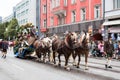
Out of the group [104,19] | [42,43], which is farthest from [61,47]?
[104,19]

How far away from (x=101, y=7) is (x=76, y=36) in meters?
25.6

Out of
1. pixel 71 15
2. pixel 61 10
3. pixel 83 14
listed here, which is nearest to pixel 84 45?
pixel 83 14

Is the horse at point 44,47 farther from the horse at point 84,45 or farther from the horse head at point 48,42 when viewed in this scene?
the horse at point 84,45

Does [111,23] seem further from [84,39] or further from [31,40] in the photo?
[84,39]

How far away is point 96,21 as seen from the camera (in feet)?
148

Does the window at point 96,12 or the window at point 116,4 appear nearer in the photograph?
the window at point 116,4

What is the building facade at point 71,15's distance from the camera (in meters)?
46.3

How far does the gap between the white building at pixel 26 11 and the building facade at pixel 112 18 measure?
39910mm

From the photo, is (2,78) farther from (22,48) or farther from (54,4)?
(54,4)

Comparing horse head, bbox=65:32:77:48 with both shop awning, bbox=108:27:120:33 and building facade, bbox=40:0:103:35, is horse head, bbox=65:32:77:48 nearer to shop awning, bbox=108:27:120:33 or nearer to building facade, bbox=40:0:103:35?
shop awning, bbox=108:27:120:33

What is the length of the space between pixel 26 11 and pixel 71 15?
43.6 metres

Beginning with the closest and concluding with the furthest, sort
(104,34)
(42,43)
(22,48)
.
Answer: (42,43)
(22,48)
(104,34)

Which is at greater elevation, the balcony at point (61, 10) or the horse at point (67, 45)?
the balcony at point (61, 10)

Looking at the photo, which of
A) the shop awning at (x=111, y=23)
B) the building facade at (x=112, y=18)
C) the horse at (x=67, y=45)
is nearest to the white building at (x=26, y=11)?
the building facade at (x=112, y=18)
